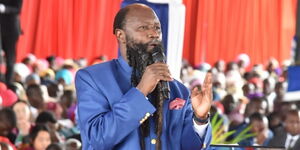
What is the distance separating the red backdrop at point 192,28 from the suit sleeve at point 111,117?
10.0 m

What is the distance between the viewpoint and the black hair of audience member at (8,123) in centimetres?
768

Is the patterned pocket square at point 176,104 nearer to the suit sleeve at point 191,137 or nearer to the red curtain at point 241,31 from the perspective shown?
the suit sleeve at point 191,137

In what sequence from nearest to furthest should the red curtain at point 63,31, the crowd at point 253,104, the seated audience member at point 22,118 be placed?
1. the crowd at point 253,104
2. the seated audience member at point 22,118
3. the red curtain at point 63,31

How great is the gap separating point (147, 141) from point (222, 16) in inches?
525

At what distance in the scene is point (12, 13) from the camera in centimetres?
1107

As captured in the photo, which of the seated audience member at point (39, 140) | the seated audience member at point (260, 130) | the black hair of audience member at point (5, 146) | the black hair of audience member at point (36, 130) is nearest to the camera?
the black hair of audience member at point (5, 146)

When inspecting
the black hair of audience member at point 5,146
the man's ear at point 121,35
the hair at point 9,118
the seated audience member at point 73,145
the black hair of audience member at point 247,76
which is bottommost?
the black hair of audience member at point 247,76

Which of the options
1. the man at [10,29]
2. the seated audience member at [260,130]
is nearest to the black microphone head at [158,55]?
the seated audience member at [260,130]

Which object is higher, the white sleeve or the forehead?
the forehead

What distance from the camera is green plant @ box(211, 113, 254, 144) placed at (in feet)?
22.6

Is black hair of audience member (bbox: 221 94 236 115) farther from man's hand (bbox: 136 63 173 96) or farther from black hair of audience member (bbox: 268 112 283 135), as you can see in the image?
man's hand (bbox: 136 63 173 96)

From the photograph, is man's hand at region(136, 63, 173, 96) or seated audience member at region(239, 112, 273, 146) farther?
seated audience member at region(239, 112, 273, 146)

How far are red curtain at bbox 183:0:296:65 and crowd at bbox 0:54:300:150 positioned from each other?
1373mm

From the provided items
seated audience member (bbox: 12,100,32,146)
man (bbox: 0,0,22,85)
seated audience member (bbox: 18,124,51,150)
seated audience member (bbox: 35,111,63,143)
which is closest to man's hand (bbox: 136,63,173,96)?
seated audience member (bbox: 18,124,51,150)
